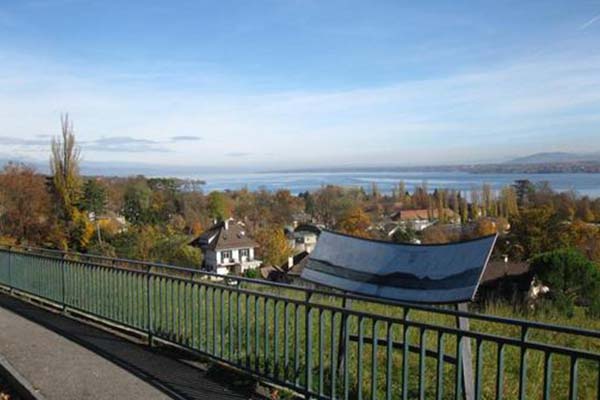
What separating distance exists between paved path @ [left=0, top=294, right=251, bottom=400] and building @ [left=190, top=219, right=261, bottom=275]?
43.9 meters

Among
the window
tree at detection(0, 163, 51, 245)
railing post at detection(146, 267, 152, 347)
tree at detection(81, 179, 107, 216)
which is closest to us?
railing post at detection(146, 267, 152, 347)

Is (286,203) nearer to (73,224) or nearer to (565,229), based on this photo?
(73,224)

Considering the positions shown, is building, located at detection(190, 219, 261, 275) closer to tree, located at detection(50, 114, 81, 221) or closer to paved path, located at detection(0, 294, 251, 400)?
tree, located at detection(50, 114, 81, 221)

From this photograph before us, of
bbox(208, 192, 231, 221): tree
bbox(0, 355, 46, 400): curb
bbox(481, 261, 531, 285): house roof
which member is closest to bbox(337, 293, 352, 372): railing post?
bbox(0, 355, 46, 400): curb

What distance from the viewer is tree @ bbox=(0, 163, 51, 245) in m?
44.8

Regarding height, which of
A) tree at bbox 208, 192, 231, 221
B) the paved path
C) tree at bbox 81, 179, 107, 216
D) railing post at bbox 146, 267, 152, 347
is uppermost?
railing post at bbox 146, 267, 152, 347

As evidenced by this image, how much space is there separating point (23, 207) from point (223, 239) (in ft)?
59.8

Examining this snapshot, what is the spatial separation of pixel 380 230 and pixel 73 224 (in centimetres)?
3596

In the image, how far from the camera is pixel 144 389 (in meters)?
5.20

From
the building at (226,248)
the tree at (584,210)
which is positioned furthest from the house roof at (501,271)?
the tree at (584,210)

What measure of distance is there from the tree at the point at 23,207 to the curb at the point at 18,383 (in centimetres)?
4241

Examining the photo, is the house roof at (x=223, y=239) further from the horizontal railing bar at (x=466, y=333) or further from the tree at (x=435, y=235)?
the horizontal railing bar at (x=466, y=333)

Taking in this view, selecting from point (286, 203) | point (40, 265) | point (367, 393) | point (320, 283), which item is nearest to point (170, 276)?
point (320, 283)

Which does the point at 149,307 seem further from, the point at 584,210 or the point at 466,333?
the point at 584,210
